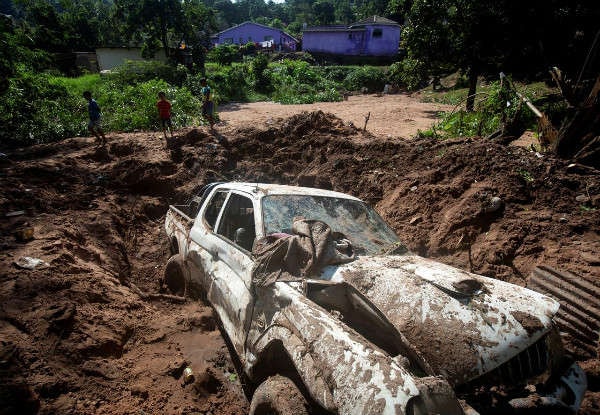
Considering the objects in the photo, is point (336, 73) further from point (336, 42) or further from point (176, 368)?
point (176, 368)

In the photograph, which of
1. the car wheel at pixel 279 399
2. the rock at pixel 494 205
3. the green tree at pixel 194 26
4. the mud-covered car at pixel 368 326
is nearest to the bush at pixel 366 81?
the green tree at pixel 194 26

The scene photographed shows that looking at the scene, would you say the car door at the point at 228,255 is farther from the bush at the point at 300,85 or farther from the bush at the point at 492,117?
the bush at the point at 300,85

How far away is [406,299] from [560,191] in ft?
14.1

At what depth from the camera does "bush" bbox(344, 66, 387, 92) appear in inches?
1201

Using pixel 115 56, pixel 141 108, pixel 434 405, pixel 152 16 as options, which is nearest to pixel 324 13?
pixel 115 56

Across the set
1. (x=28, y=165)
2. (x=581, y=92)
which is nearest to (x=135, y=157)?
(x=28, y=165)

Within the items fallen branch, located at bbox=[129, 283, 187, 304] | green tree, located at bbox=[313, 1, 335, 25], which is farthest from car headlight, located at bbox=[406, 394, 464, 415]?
green tree, located at bbox=[313, 1, 335, 25]

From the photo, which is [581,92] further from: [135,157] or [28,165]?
[28,165]

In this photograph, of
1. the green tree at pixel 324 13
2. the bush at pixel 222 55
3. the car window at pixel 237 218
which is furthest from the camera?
the green tree at pixel 324 13

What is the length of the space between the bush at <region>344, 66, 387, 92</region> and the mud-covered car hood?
30.2m

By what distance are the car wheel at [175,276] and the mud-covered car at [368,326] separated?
121cm

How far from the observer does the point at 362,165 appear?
834 centimetres

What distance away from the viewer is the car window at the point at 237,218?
3.47 m

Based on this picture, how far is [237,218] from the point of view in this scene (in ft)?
12.5
